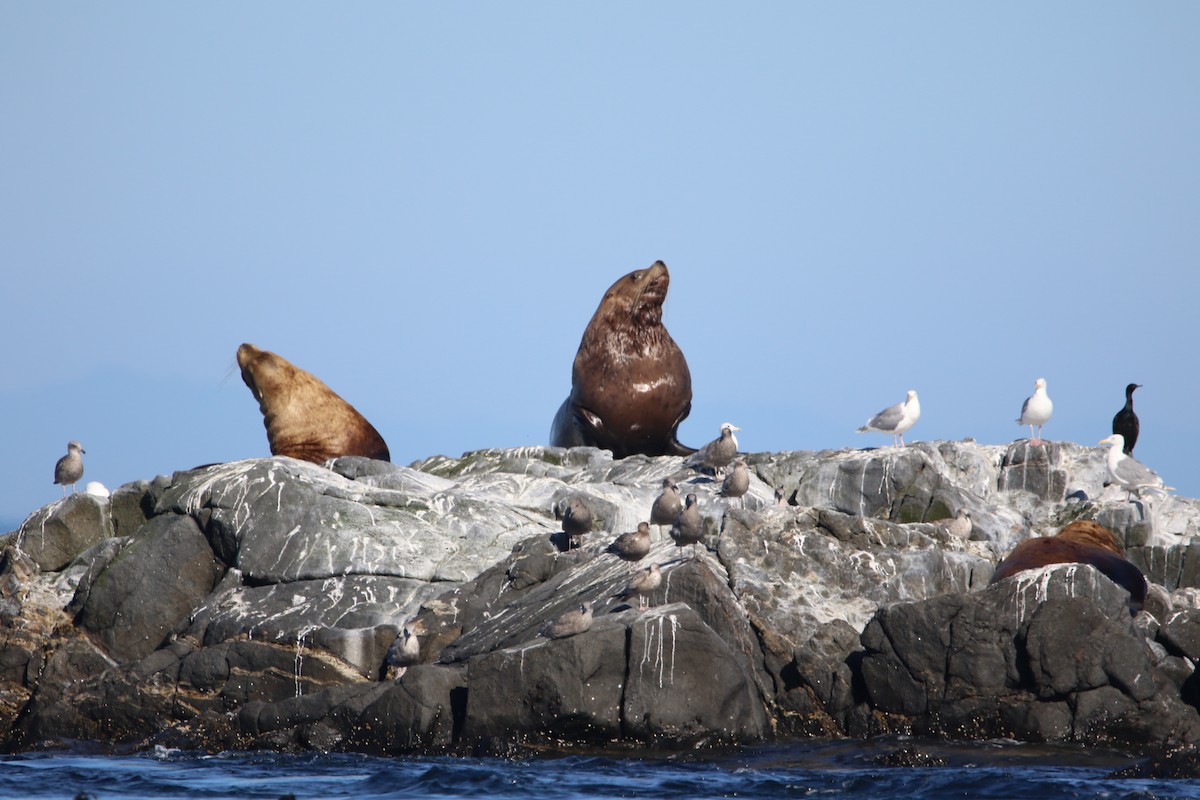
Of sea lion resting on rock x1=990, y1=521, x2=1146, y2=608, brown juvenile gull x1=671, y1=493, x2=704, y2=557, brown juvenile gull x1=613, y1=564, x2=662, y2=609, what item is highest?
brown juvenile gull x1=671, y1=493, x2=704, y2=557

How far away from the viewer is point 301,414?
742 inches

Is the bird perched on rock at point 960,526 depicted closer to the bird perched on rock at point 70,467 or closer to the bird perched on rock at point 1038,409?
the bird perched on rock at point 1038,409

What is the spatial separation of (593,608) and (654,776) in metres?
2.19

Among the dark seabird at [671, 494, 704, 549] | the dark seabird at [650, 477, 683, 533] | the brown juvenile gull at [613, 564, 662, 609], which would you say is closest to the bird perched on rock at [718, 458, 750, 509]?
the dark seabird at [650, 477, 683, 533]

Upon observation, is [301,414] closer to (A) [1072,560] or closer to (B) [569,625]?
(B) [569,625]

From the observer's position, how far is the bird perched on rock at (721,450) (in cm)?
1647

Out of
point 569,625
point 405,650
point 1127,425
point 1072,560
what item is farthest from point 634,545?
point 1127,425

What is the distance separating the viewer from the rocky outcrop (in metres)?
11.8

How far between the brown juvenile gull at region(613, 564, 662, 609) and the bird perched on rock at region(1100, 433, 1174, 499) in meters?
6.07

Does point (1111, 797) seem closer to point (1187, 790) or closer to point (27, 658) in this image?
point (1187, 790)

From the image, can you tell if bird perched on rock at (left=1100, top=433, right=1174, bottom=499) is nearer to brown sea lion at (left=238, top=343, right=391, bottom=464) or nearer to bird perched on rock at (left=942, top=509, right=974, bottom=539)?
bird perched on rock at (left=942, top=509, right=974, bottom=539)

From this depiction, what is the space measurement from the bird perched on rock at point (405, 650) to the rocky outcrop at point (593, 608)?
0.16 m

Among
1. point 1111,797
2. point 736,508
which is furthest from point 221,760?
point 1111,797

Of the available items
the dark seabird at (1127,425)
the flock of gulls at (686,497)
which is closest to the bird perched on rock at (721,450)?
the flock of gulls at (686,497)
